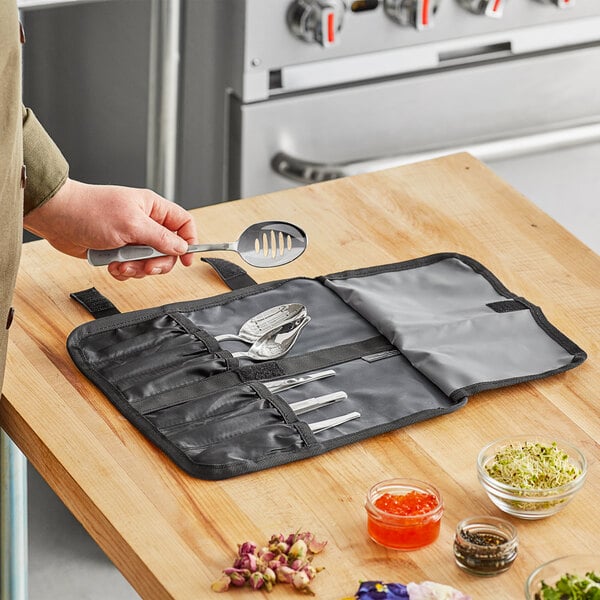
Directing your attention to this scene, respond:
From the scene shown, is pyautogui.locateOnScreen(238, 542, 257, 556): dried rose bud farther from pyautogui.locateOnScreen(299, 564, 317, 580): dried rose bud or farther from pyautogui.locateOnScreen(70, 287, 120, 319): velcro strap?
pyautogui.locateOnScreen(70, 287, 120, 319): velcro strap

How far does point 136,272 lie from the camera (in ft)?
5.09

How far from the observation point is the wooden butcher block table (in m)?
1.18

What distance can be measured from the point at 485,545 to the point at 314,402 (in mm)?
297

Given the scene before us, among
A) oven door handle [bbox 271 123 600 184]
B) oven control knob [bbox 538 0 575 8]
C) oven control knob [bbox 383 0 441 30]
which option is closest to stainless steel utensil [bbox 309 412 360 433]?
oven door handle [bbox 271 123 600 184]

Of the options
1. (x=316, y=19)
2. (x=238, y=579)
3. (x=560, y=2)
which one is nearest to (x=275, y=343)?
(x=238, y=579)

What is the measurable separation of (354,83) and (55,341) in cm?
119

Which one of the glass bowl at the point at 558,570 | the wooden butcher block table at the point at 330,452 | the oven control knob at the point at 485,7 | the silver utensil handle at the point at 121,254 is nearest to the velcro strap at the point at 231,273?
the wooden butcher block table at the point at 330,452

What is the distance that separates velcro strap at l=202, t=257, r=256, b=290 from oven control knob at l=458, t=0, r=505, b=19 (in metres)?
1.08

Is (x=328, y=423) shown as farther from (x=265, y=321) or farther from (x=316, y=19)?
(x=316, y=19)

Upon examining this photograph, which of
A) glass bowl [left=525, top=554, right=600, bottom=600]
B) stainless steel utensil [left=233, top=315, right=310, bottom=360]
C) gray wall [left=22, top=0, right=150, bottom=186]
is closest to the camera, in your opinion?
glass bowl [left=525, top=554, right=600, bottom=600]

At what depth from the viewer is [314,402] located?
137cm

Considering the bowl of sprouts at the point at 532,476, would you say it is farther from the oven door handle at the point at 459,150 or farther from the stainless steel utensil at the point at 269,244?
the oven door handle at the point at 459,150

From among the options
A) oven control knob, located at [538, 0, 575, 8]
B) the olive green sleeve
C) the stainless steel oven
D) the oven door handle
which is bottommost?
the oven door handle

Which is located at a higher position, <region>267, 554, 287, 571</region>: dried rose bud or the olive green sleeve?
the olive green sleeve
